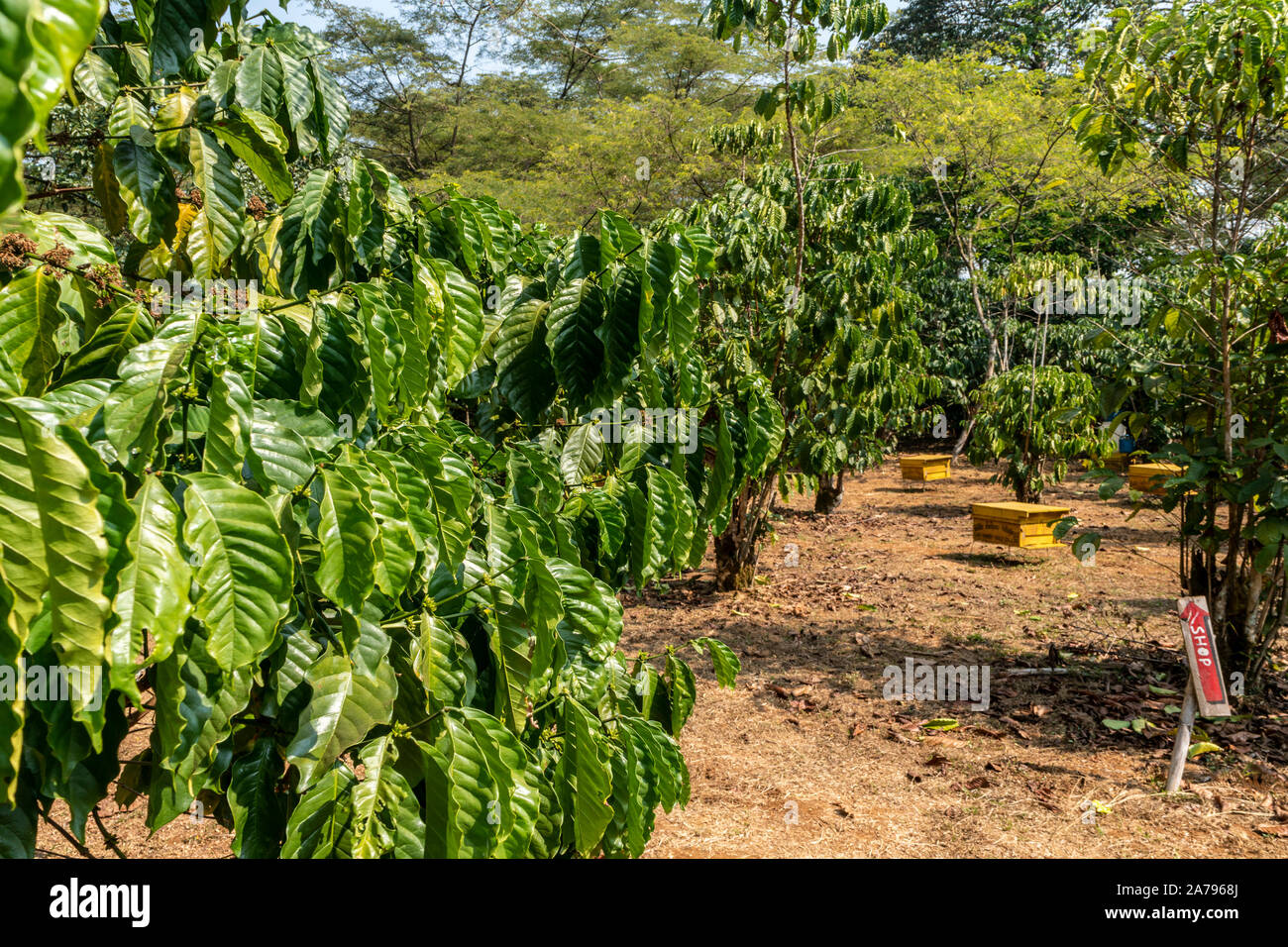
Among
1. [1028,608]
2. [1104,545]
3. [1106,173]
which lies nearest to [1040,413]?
[1104,545]

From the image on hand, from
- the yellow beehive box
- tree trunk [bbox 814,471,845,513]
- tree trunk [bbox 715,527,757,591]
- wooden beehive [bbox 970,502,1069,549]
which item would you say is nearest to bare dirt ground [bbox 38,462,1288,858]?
tree trunk [bbox 715,527,757,591]

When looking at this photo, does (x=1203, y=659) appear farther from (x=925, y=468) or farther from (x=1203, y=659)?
(x=925, y=468)

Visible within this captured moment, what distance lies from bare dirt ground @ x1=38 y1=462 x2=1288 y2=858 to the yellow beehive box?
210 inches

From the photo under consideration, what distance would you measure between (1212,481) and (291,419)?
13.6 feet

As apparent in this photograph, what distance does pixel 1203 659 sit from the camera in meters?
3.31

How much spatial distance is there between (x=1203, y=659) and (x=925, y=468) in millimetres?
9789

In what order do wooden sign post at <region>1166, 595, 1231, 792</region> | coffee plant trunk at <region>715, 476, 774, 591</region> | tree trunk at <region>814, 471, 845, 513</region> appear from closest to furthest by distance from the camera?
wooden sign post at <region>1166, 595, 1231, 792</region>
coffee plant trunk at <region>715, 476, 774, 591</region>
tree trunk at <region>814, 471, 845, 513</region>

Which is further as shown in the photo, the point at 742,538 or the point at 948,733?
the point at 742,538

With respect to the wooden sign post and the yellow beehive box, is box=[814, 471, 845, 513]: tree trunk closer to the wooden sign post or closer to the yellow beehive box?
the yellow beehive box

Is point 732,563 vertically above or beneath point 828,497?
beneath

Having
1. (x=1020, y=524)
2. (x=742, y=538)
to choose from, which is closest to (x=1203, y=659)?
(x=742, y=538)

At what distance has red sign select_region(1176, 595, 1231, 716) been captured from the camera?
3267mm

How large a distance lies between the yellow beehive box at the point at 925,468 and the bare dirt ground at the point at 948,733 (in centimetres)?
532

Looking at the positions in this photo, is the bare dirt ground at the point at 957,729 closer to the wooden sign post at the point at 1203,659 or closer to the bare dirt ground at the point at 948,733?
the bare dirt ground at the point at 948,733
